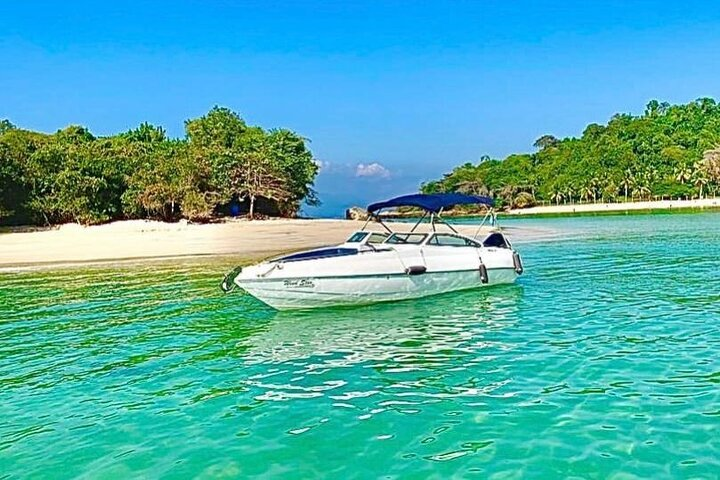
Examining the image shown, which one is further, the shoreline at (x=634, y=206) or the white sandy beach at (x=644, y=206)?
the white sandy beach at (x=644, y=206)

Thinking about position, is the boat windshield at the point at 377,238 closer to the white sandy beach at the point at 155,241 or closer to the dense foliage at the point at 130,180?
the white sandy beach at the point at 155,241

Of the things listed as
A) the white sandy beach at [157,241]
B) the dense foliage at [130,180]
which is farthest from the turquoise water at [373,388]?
the dense foliage at [130,180]

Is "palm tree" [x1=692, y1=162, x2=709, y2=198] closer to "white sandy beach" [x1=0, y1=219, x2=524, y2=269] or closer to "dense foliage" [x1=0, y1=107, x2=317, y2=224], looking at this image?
"dense foliage" [x1=0, y1=107, x2=317, y2=224]

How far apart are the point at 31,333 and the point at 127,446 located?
25.2ft

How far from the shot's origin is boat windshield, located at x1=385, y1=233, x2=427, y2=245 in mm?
15350

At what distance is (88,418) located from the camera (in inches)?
308

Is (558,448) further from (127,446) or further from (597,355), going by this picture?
(127,446)

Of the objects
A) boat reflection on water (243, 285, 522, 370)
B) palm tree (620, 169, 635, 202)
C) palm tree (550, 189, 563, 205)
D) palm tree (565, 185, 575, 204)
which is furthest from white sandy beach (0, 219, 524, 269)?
palm tree (550, 189, 563, 205)

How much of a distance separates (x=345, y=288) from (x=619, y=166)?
13212 cm

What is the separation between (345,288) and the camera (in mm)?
14203

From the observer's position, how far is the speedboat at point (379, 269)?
1380 cm

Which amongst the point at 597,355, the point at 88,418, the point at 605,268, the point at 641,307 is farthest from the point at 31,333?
the point at 605,268

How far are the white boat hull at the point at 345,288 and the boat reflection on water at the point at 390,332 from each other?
205mm

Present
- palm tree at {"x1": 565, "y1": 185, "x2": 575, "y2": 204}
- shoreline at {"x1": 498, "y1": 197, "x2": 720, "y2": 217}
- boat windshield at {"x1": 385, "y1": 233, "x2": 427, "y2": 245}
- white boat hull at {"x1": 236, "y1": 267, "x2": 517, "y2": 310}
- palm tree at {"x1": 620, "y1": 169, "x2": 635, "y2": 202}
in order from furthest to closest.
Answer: palm tree at {"x1": 565, "y1": 185, "x2": 575, "y2": 204}, palm tree at {"x1": 620, "y1": 169, "x2": 635, "y2": 202}, shoreline at {"x1": 498, "y1": 197, "x2": 720, "y2": 217}, boat windshield at {"x1": 385, "y1": 233, "x2": 427, "y2": 245}, white boat hull at {"x1": 236, "y1": 267, "x2": 517, "y2": 310}
